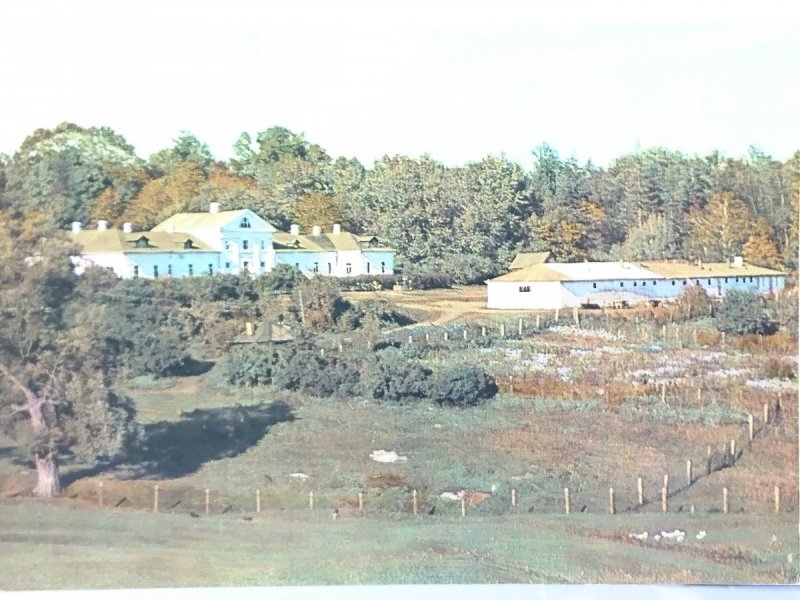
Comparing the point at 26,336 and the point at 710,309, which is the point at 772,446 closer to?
the point at 710,309

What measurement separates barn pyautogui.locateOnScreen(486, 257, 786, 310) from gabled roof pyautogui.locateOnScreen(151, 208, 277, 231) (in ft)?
5.20

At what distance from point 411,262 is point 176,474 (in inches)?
77.1

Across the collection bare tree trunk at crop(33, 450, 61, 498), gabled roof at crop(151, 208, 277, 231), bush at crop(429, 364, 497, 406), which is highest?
gabled roof at crop(151, 208, 277, 231)

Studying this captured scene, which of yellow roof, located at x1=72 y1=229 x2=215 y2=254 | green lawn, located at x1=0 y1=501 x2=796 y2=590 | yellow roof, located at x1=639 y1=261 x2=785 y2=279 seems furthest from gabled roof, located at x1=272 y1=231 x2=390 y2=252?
yellow roof, located at x1=639 y1=261 x2=785 y2=279

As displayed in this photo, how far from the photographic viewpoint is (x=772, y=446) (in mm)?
8586

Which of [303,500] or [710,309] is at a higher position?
[710,309]

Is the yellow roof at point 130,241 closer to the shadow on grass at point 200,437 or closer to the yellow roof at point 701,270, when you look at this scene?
the shadow on grass at point 200,437

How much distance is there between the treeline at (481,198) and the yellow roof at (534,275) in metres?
0.09

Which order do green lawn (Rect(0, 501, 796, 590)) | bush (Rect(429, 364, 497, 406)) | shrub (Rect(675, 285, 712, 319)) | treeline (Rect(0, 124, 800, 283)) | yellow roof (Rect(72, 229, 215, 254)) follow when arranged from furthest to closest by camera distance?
shrub (Rect(675, 285, 712, 319)) → bush (Rect(429, 364, 497, 406)) → treeline (Rect(0, 124, 800, 283)) → yellow roof (Rect(72, 229, 215, 254)) → green lawn (Rect(0, 501, 796, 590))

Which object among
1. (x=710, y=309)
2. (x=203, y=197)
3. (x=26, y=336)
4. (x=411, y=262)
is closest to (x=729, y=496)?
(x=710, y=309)

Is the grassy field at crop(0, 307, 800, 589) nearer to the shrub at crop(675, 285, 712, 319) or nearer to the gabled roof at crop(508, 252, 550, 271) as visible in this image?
the shrub at crop(675, 285, 712, 319)

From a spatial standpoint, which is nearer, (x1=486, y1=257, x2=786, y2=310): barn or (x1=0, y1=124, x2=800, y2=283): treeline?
(x1=0, y1=124, x2=800, y2=283): treeline

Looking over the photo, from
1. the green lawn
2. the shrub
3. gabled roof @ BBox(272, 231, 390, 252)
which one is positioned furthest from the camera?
the shrub

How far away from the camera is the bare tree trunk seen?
8.34 m
